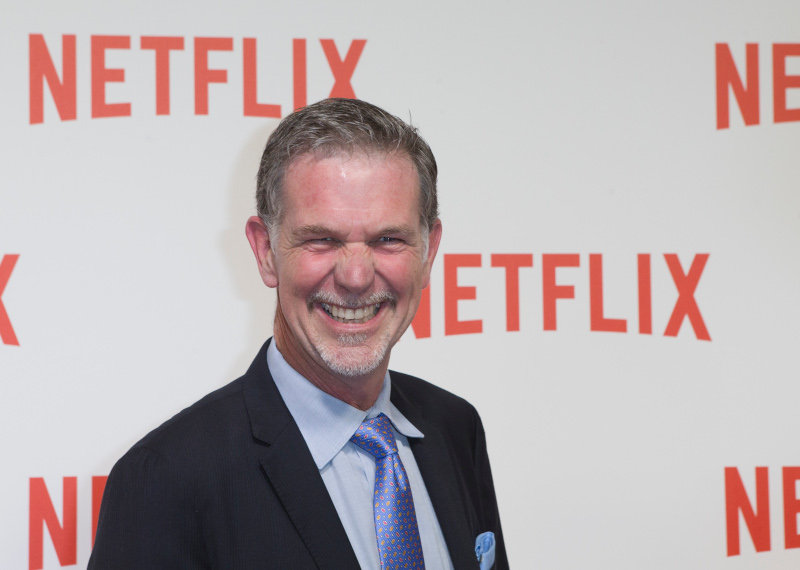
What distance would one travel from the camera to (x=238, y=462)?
1.06m

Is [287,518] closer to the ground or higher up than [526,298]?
closer to the ground

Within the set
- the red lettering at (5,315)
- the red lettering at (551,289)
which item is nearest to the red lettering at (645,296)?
the red lettering at (551,289)

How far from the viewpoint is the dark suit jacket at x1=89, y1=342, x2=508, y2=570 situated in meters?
1.00

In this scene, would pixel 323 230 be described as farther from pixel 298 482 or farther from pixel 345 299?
pixel 298 482

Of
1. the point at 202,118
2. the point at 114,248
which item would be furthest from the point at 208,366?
the point at 202,118

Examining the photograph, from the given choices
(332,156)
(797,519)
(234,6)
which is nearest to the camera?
(332,156)

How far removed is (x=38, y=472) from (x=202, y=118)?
82 cm

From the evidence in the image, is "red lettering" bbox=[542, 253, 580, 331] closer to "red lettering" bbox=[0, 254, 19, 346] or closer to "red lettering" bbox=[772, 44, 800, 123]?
"red lettering" bbox=[772, 44, 800, 123]

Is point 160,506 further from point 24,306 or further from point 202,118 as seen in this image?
point 202,118

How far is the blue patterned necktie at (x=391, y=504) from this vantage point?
43.0 inches

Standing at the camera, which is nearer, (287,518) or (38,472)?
(287,518)

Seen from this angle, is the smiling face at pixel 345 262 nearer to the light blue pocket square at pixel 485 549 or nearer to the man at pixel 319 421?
the man at pixel 319 421

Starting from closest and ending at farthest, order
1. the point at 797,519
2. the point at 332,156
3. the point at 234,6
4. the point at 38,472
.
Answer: the point at 332,156
the point at 38,472
the point at 234,6
the point at 797,519

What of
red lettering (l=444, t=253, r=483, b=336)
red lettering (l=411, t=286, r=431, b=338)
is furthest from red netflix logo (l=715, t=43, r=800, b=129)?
red lettering (l=411, t=286, r=431, b=338)
